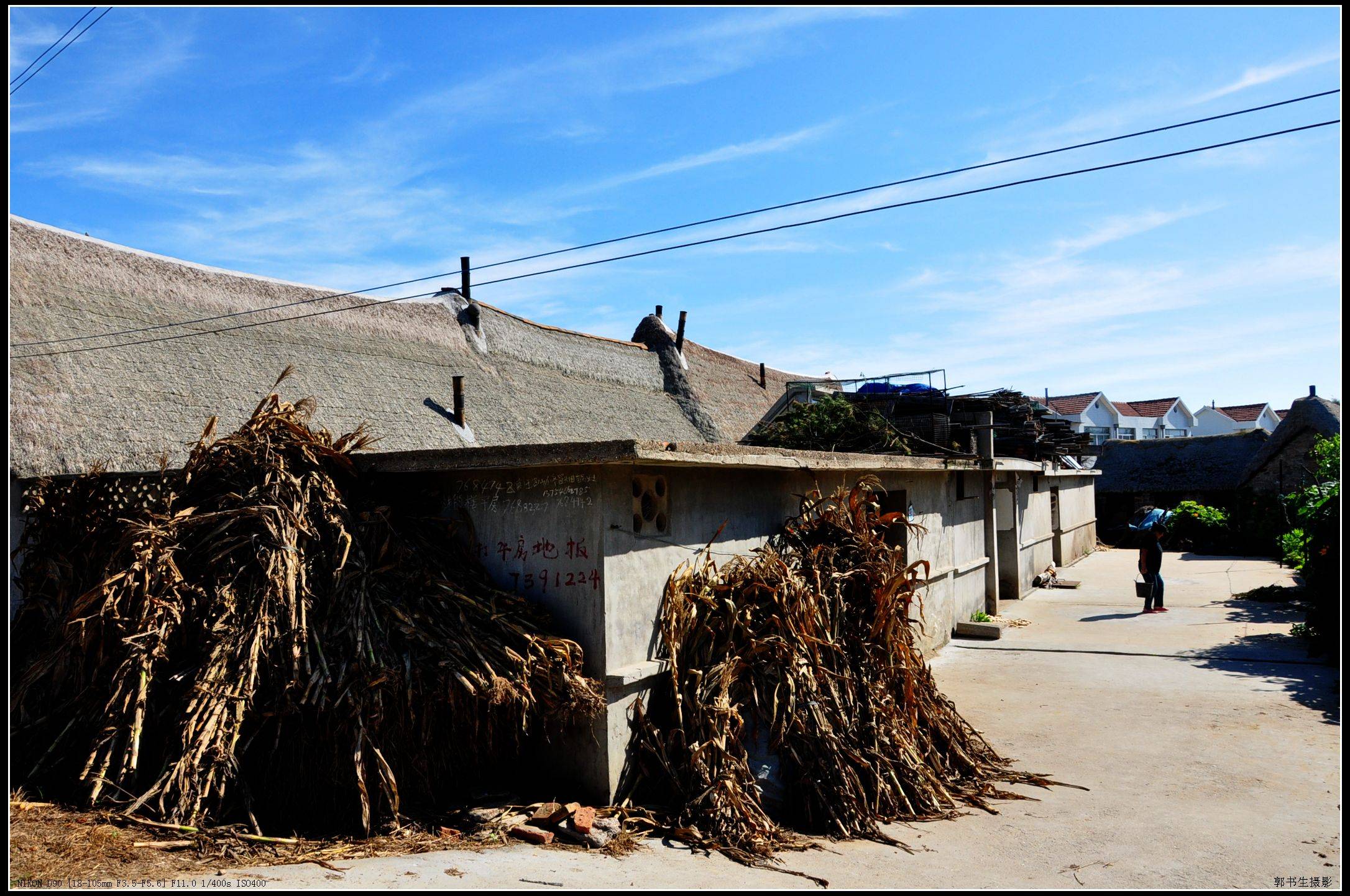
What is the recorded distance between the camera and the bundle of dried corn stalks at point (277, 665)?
5266 mm

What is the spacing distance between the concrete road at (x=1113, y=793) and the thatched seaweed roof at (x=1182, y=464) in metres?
24.2

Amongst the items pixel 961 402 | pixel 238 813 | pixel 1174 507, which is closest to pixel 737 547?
pixel 238 813

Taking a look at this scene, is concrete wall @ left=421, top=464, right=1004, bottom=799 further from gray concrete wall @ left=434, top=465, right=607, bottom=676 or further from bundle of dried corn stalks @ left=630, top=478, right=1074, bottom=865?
bundle of dried corn stalks @ left=630, top=478, right=1074, bottom=865

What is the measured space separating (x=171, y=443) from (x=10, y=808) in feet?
23.9

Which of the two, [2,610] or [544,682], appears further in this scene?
[2,610]

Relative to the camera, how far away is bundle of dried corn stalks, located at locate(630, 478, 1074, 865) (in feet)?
19.2

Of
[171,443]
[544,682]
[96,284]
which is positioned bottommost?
[544,682]

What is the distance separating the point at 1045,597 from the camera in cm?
1770

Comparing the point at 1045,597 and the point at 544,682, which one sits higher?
the point at 544,682

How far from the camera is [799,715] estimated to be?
629 cm

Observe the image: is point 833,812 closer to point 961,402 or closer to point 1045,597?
point 961,402

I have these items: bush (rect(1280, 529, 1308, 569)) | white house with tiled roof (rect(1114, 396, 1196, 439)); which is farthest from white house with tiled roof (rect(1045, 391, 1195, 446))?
bush (rect(1280, 529, 1308, 569))

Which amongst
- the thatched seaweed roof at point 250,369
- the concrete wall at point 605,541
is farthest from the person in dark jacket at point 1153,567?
the thatched seaweed roof at point 250,369

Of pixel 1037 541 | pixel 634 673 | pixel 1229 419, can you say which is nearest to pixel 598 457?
pixel 634 673
